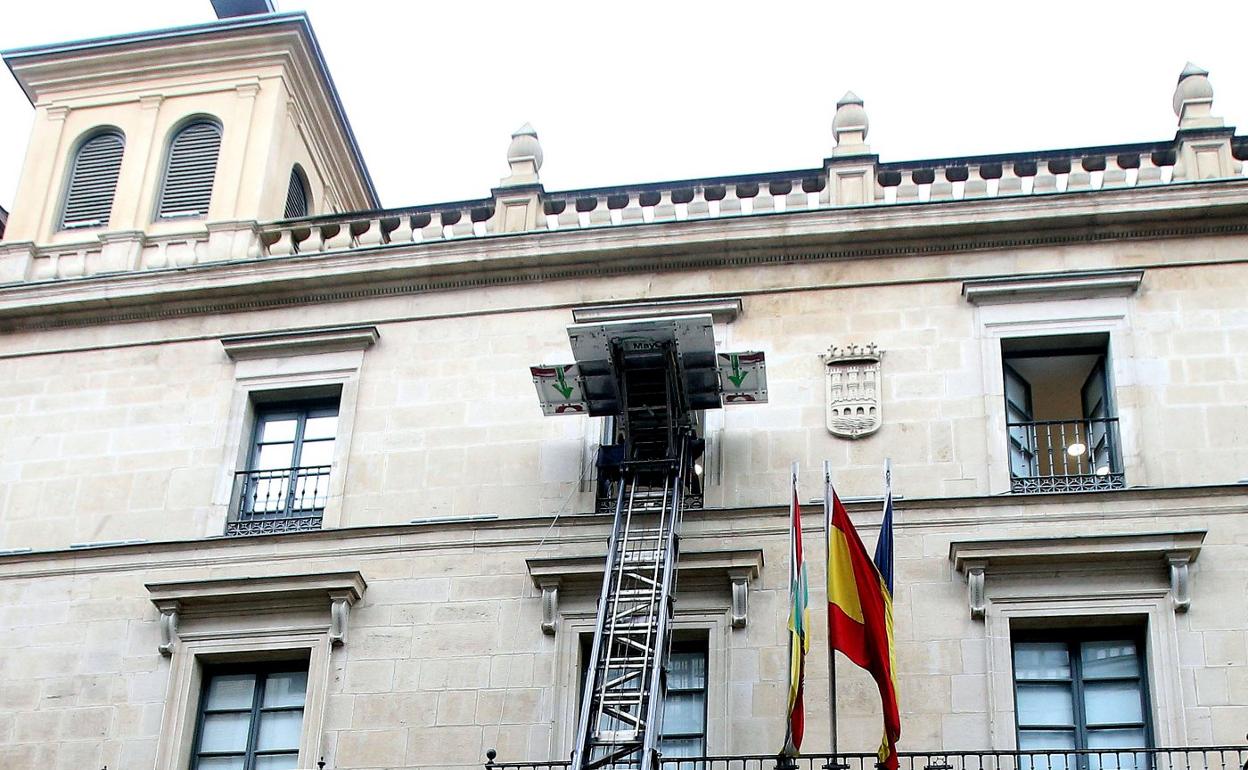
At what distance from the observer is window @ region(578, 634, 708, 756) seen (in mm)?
18109

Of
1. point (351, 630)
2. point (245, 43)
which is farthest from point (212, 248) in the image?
point (351, 630)

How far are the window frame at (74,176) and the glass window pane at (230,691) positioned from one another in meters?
6.85

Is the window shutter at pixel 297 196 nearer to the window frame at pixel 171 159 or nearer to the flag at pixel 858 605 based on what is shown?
the window frame at pixel 171 159

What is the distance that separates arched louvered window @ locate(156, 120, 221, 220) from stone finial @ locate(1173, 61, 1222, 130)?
11.4 meters

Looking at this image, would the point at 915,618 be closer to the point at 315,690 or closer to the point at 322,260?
the point at 315,690

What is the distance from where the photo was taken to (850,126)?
22.0 m

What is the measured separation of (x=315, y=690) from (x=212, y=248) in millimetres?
6384

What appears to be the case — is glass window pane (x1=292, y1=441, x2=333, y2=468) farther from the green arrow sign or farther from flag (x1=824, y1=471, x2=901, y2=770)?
flag (x1=824, y1=471, x2=901, y2=770)

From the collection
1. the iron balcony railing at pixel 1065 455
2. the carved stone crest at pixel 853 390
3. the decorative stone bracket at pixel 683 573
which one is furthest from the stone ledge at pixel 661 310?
the iron balcony railing at pixel 1065 455

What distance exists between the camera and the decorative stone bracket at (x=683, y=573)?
18.4 metres

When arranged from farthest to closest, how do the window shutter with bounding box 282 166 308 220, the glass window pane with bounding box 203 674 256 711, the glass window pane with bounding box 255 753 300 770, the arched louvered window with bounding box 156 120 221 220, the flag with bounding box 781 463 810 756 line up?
1. the window shutter with bounding box 282 166 308 220
2. the arched louvered window with bounding box 156 120 221 220
3. the glass window pane with bounding box 203 674 256 711
4. the glass window pane with bounding box 255 753 300 770
5. the flag with bounding box 781 463 810 756

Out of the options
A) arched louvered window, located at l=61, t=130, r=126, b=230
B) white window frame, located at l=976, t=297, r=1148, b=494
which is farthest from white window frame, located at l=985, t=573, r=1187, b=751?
arched louvered window, located at l=61, t=130, r=126, b=230

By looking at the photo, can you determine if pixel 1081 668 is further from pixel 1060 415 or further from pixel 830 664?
pixel 1060 415

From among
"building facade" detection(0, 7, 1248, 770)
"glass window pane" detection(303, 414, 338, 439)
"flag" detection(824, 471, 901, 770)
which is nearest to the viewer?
"flag" detection(824, 471, 901, 770)
